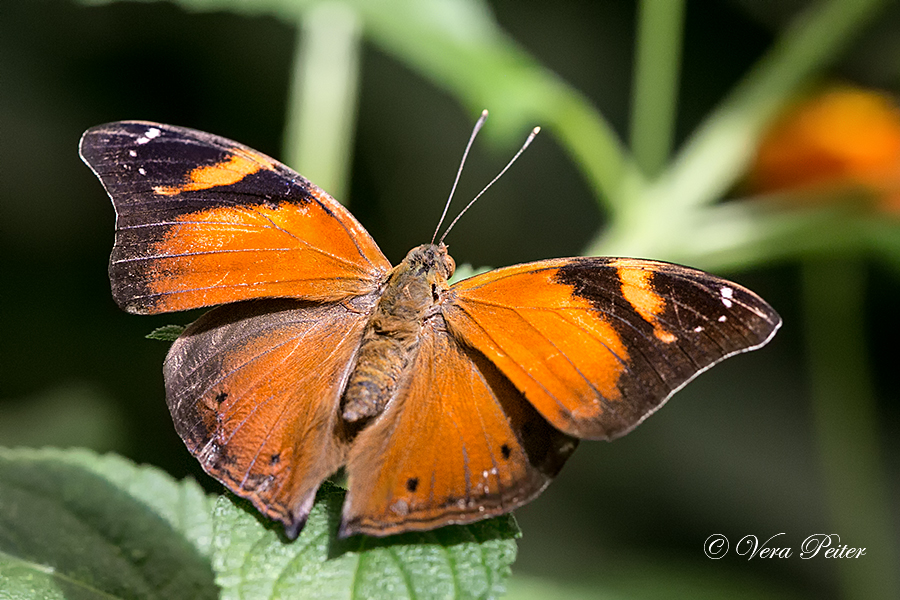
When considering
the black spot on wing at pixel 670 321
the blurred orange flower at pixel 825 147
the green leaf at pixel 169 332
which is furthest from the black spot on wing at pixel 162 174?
the blurred orange flower at pixel 825 147

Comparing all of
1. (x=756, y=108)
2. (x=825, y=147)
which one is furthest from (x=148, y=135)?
(x=825, y=147)

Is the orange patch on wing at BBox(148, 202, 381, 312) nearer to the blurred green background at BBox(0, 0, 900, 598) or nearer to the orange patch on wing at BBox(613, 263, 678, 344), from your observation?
the orange patch on wing at BBox(613, 263, 678, 344)

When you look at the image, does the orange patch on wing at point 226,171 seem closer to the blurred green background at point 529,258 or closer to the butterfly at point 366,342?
the butterfly at point 366,342

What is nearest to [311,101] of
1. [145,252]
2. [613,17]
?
[145,252]

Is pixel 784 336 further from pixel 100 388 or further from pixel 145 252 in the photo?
pixel 145 252

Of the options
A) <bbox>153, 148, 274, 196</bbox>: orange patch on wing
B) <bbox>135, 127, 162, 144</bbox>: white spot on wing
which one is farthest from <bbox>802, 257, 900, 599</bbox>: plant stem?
<bbox>135, 127, 162, 144</bbox>: white spot on wing

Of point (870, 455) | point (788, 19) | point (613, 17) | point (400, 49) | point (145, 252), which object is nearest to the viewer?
point (145, 252)
